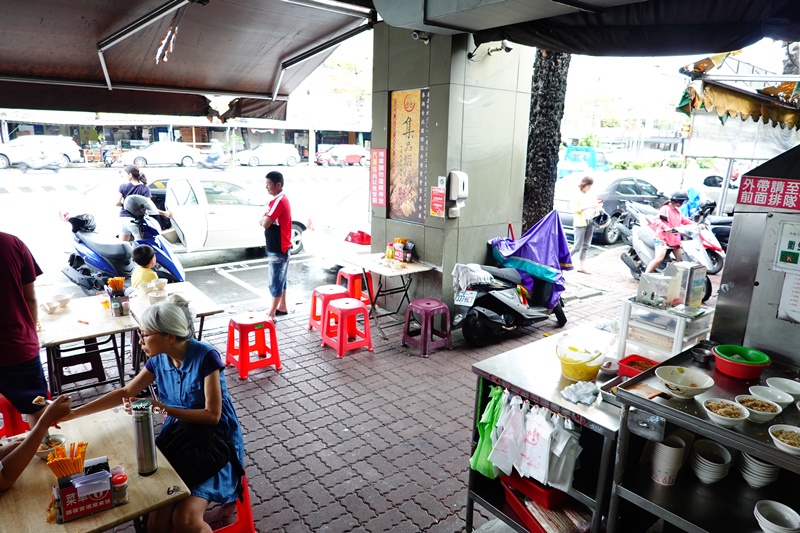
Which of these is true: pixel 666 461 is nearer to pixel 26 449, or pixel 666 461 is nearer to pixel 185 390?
pixel 185 390

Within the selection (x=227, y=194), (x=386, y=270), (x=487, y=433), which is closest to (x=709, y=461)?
(x=487, y=433)

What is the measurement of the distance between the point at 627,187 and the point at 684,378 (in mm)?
11895

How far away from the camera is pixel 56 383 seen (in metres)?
4.46

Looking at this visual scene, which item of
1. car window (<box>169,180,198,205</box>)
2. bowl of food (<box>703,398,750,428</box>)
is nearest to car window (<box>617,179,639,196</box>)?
car window (<box>169,180,198,205</box>)

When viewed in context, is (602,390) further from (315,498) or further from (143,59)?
(143,59)

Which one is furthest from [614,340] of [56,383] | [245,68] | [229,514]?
[245,68]

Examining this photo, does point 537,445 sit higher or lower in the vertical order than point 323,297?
higher

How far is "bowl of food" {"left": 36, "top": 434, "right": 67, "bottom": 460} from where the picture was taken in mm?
2273

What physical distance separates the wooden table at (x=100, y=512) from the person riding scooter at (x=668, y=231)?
8.13 metres

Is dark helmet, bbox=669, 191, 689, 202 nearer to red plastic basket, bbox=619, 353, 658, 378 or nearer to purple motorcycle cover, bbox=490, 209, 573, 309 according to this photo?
purple motorcycle cover, bbox=490, 209, 573, 309

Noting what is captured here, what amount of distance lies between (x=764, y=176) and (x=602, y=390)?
1.49 metres

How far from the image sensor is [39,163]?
78.8 ft

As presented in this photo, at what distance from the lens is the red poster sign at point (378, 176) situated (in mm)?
6871

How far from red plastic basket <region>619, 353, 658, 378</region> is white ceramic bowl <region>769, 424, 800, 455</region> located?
71 centimetres
